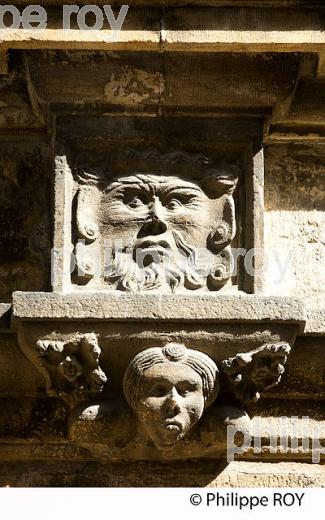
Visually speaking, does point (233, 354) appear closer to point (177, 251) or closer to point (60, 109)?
point (177, 251)

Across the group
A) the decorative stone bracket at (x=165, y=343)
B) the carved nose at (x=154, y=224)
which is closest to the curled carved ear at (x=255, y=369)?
the decorative stone bracket at (x=165, y=343)

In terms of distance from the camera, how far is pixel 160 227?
588 centimetres

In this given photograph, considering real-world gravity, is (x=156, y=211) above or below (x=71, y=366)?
above

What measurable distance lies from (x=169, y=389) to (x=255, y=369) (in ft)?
0.96

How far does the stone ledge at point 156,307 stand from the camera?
5.63m

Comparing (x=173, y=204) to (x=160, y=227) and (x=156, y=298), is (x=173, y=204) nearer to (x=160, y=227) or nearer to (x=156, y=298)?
(x=160, y=227)

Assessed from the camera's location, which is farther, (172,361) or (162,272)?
(162,272)

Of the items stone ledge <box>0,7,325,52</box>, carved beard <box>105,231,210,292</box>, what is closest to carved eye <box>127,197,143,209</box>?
carved beard <box>105,231,210,292</box>

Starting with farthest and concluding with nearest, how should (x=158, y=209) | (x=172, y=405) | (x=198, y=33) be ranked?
(x=158, y=209), (x=198, y=33), (x=172, y=405)

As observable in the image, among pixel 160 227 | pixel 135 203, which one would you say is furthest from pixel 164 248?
pixel 135 203

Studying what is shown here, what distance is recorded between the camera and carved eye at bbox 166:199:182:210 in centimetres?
593

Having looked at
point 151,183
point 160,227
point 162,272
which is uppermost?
point 151,183

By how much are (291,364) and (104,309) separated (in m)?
0.68

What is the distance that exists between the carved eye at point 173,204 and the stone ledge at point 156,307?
15.6 inches
